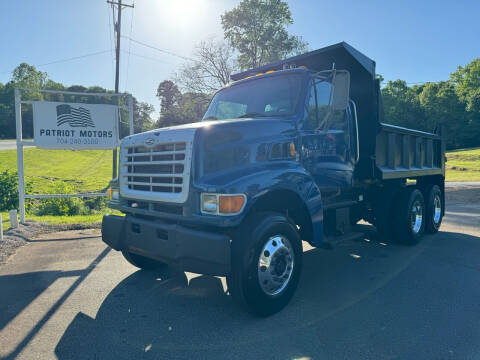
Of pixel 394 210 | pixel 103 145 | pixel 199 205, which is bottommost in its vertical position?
pixel 394 210

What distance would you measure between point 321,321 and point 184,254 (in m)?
1.50

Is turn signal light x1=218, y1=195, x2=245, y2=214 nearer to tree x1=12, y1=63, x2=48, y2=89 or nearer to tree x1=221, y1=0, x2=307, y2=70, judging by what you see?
tree x1=221, y1=0, x2=307, y2=70

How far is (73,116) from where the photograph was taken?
817 centimetres

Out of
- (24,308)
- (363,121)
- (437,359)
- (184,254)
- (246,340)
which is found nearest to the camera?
(437,359)

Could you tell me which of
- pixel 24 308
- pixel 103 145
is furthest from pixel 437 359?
pixel 103 145

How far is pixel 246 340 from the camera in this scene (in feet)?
10.3

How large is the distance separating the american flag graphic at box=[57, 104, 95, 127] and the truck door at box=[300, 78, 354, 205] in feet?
19.4

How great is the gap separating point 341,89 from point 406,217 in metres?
3.19

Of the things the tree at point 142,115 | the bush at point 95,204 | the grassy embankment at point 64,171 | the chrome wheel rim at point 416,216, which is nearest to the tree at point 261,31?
the grassy embankment at point 64,171

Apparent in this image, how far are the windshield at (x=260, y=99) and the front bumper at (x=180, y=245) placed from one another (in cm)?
182

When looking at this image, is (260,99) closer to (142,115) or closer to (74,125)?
(74,125)

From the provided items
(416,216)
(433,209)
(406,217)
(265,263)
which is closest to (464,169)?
(433,209)

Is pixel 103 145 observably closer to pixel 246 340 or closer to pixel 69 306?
pixel 69 306

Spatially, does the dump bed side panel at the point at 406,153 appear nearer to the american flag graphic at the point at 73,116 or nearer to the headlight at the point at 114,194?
the headlight at the point at 114,194
